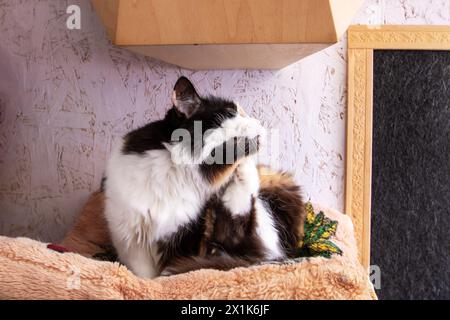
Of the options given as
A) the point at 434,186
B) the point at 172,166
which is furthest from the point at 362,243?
the point at 172,166

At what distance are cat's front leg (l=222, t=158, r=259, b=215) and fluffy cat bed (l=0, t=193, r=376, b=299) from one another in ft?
0.66

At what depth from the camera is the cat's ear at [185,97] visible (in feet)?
2.81

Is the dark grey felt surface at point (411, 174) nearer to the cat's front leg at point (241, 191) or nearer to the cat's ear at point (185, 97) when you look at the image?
the cat's front leg at point (241, 191)

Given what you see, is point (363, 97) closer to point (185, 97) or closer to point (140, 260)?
point (185, 97)

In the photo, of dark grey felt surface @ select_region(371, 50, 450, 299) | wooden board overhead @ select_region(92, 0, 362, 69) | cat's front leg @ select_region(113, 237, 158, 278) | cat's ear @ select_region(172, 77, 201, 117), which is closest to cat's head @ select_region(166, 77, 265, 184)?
cat's ear @ select_region(172, 77, 201, 117)

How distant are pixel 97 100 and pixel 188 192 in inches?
30.7

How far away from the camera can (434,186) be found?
151cm

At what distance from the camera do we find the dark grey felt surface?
1468 mm

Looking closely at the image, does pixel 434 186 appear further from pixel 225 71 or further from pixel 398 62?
pixel 225 71

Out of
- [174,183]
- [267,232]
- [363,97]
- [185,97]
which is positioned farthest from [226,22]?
[363,97]

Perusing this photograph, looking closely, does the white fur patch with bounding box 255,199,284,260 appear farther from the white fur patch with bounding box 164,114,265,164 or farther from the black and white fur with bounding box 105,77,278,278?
the white fur patch with bounding box 164,114,265,164
